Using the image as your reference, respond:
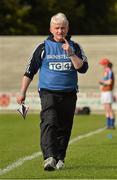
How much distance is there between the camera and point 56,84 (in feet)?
30.8

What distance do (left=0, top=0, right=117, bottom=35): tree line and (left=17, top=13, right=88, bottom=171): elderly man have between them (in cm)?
3685

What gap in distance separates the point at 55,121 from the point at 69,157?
2009 millimetres

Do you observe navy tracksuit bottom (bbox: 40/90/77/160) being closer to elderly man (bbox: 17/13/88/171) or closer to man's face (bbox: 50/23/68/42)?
elderly man (bbox: 17/13/88/171)

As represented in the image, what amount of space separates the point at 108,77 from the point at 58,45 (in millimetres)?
11164

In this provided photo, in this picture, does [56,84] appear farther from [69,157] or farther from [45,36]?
[45,36]

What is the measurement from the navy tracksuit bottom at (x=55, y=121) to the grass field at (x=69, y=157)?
0.94 ft

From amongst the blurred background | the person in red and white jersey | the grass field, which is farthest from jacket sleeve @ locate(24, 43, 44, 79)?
the blurred background

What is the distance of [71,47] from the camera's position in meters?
9.28

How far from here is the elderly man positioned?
9.23 meters

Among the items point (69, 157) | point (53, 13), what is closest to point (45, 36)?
point (53, 13)

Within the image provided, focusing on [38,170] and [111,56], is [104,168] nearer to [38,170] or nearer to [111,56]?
[38,170]

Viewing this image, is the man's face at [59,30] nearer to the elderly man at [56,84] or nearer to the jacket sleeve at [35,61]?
the elderly man at [56,84]

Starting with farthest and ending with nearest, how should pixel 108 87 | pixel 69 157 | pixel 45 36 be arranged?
pixel 45 36 → pixel 108 87 → pixel 69 157

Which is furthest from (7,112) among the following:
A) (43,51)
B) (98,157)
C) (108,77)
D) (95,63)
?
(43,51)
